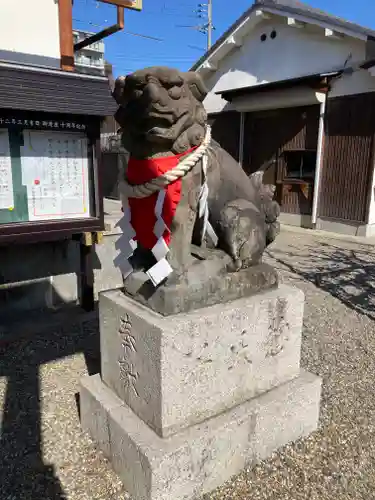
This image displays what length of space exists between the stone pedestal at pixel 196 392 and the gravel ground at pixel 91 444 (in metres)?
0.12

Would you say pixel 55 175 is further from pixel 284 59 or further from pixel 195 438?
pixel 284 59

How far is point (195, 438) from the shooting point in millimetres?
2006

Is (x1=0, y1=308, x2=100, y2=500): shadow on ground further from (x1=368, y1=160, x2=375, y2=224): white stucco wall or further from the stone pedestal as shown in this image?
(x1=368, y1=160, x2=375, y2=224): white stucco wall

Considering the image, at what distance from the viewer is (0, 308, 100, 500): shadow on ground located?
2.17 metres

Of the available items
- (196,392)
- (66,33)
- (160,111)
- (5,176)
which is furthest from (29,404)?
(66,33)

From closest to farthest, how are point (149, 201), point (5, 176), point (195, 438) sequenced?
point (195, 438) → point (149, 201) → point (5, 176)

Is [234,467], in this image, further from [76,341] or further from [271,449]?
[76,341]

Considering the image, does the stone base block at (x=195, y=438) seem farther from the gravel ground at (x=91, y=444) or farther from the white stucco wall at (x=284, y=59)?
the white stucco wall at (x=284, y=59)

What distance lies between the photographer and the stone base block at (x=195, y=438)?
6.37ft

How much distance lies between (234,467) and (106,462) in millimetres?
729

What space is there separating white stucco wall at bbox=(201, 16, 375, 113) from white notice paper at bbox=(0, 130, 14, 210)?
293 inches

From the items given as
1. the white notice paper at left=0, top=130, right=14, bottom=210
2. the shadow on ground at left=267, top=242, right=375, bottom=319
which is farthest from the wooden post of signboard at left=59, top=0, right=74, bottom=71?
the shadow on ground at left=267, top=242, right=375, bottom=319

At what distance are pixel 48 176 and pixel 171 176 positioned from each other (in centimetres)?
219

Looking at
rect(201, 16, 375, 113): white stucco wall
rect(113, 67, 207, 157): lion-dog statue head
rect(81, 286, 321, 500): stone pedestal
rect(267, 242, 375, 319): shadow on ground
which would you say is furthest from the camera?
rect(201, 16, 375, 113): white stucco wall
